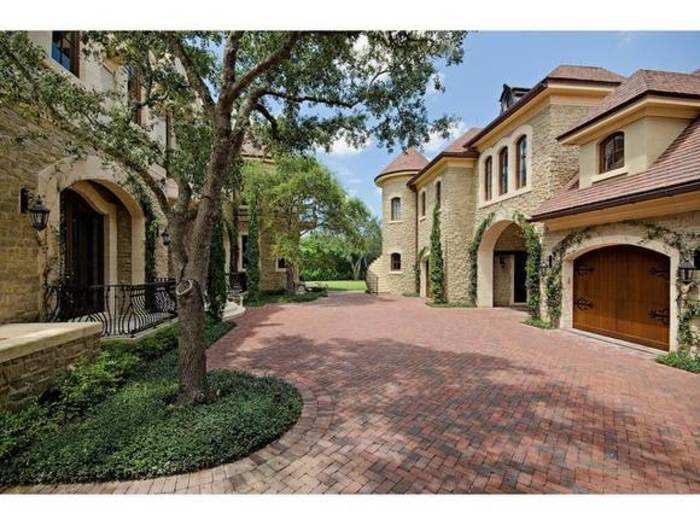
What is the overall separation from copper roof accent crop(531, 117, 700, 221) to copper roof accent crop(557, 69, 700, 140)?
926 millimetres

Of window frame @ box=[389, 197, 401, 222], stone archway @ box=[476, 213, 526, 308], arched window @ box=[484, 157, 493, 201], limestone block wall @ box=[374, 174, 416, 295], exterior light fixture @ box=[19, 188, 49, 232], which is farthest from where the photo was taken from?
window frame @ box=[389, 197, 401, 222]

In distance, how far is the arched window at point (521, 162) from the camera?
1164 centimetres

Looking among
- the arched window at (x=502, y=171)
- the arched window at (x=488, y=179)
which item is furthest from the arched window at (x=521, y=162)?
the arched window at (x=488, y=179)

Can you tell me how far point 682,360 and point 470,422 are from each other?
5483 millimetres

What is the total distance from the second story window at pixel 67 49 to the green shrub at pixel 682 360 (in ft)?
46.5

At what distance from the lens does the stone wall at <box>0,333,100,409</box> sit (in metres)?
3.97

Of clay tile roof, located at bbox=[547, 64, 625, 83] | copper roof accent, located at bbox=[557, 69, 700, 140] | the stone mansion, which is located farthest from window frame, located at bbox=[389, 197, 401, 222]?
copper roof accent, located at bbox=[557, 69, 700, 140]

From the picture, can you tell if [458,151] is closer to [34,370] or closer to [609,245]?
[609,245]

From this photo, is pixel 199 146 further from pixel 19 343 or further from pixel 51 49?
pixel 19 343

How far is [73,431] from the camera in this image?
3.68m

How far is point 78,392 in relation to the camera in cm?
439

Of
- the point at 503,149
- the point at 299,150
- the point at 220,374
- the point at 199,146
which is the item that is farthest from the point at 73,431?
the point at 503,149

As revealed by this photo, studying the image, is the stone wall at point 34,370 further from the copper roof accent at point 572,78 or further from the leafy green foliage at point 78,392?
the copper roof accent at point 572,78

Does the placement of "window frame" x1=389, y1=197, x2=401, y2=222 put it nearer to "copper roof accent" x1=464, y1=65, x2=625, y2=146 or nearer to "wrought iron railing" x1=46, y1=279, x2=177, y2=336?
"copper roof accent" x1=464, y1=65, x2=625, y2=146
